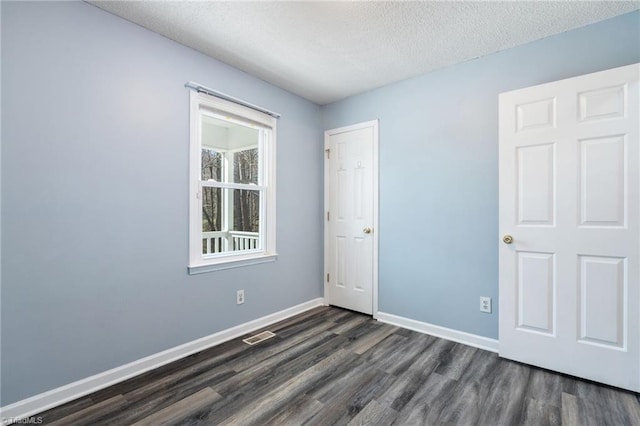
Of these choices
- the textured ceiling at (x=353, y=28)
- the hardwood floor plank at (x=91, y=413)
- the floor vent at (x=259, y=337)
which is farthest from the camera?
the floor vent at (x=259, y=337)

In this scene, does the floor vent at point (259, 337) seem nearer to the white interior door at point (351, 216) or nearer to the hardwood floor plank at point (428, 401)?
the white interior door at point (351, 216)

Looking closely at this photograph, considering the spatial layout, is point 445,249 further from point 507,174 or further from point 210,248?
point 210,248

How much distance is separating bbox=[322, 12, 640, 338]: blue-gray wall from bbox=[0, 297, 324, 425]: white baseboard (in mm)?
1604

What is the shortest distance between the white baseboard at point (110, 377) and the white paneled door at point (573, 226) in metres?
2.33

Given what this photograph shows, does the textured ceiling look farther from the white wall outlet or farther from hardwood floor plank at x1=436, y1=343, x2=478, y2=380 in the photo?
hardwood floor plank at x1=436, y1=343, x2=478, y2=380

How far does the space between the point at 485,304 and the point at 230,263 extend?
2299 mm

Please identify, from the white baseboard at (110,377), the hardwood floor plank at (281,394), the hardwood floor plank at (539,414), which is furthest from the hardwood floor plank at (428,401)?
the white baseboard at (110,377)

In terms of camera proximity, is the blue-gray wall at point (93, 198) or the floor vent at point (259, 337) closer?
the blue-gray wall at point (93, 198)

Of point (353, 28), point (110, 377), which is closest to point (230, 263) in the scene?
point (110, 377)

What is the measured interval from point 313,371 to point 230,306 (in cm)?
100

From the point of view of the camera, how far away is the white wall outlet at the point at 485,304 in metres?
2.50

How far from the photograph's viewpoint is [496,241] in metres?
2.46

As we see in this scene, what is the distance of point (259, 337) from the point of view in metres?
2.71

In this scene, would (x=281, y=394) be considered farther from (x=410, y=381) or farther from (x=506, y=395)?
(x=506, y=395)
